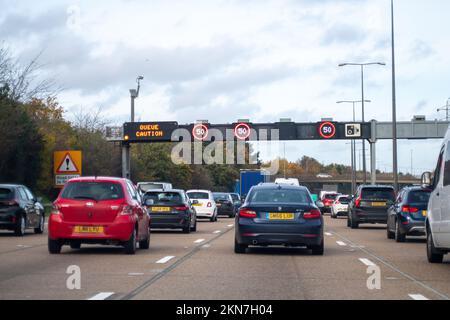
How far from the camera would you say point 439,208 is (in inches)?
651

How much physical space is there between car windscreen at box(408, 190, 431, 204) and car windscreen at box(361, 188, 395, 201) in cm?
897

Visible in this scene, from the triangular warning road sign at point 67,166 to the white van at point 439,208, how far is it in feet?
64.8

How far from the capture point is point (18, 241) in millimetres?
24188

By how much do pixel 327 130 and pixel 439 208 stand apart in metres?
39.0

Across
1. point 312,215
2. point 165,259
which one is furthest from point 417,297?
point 312,215

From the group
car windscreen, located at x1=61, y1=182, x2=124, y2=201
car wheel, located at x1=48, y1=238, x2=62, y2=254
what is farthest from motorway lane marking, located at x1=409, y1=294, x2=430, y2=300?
car wheel, located at x1=48, y1=238, x2=62, y2=254

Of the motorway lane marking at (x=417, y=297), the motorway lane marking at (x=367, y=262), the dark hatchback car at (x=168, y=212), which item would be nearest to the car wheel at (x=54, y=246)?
the motorway lane marking at (x=367, y=262)

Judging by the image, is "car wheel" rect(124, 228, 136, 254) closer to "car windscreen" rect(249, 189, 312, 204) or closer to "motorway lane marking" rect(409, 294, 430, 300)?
"car windscreen" rect(249, 189, 312, 204)

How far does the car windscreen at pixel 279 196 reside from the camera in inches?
763

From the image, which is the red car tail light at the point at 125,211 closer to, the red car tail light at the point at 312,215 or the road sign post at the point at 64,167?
the red car tail light at the point at 312,215

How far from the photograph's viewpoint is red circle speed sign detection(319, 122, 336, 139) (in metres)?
55.2

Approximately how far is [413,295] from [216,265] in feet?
17.1

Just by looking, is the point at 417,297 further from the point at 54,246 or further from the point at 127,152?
the point at 127,152
